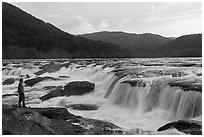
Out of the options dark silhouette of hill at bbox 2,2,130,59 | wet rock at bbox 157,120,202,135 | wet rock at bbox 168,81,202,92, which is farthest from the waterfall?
dark silhouette of hill at bbox 2,2,130,59

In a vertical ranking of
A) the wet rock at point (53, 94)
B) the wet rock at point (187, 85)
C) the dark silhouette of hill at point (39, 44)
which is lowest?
the wet rock at point (53, 94)

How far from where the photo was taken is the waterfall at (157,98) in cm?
1116

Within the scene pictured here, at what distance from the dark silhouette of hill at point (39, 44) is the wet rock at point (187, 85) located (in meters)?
68.7

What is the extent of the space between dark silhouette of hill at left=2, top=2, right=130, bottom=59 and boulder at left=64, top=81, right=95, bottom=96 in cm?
6323

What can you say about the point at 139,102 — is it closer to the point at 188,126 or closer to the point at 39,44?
the point at 188,126

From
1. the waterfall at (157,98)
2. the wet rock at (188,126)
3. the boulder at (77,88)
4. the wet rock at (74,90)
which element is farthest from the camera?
the boulder at (77,88)

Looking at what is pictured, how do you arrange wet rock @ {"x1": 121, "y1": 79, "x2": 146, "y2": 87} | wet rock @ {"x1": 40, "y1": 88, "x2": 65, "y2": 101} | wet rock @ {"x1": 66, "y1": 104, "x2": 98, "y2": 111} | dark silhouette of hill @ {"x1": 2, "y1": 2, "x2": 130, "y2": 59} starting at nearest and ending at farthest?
wet rock @ {"x1": 66, "y1": 104, "x2": 98, "y2": 111} < wet rock @ {"x1": 121, "y1": 79, "x2": 146, "y2": 87} < wet rock @ {"x1": 40, "y1": 88, "x2": 65, "y2": 101} < dark silhouette of hill @ {"x1": 2, "y1": 2, "x2": 130, "y2": 59}

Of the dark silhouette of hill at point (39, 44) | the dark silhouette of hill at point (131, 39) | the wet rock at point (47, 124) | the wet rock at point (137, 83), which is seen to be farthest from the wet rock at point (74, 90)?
the dark silhouette of hill at point (131, 39)

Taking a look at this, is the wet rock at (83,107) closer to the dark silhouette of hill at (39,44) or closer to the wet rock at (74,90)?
the wet rock at (74,90)

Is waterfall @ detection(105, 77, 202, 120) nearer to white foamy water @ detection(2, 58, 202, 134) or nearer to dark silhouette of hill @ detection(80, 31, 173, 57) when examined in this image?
white foamy water @ detection(2, 58, 202, 134)

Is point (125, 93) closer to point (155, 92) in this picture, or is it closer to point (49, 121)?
point (155, 92)

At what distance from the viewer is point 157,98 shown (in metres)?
13.2

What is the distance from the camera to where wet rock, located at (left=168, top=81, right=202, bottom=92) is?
12.0m

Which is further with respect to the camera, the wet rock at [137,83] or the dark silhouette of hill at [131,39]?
the dark silhouette of hill at [131,39]
